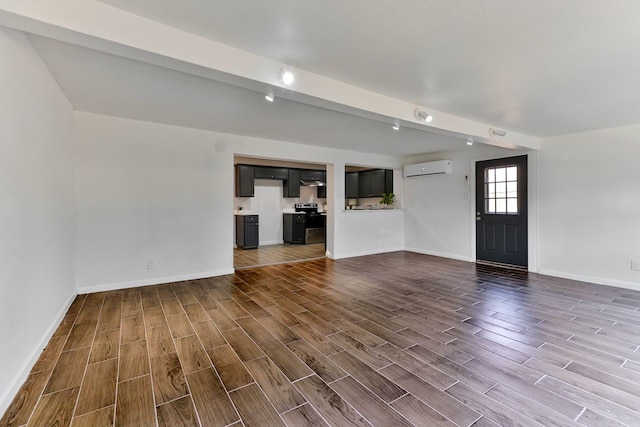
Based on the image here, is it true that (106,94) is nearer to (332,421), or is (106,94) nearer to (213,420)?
(213,420)

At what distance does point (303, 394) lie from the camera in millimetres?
1794

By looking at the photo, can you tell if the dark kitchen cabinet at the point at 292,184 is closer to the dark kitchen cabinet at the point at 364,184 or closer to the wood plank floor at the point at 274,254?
the wood plank floor at the point at 274,254

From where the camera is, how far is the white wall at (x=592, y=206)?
159 inches

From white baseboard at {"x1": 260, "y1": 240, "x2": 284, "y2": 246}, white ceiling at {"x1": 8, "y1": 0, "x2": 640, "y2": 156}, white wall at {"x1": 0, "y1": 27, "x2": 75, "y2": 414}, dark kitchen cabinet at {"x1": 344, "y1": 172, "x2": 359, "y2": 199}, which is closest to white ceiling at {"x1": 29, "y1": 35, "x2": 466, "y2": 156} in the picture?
white ceiling at {"x1": 8, "y1": 0, "x2": 640, "y2": 156}

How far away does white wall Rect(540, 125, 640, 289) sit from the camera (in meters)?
4.04

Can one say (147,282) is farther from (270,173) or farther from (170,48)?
(270,173)

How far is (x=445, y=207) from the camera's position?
6.26m

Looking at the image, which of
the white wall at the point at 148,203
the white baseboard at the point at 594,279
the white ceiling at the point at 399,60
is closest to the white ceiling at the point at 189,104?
the white ceiling at the point at 399,60

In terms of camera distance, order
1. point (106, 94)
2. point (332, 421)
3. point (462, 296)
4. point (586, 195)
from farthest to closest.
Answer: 1. point (586, 195)
2. point (462, 296)
3. point (106, 94)
4. point (332, 421)

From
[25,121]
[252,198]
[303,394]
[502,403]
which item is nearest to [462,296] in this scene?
[502,403]

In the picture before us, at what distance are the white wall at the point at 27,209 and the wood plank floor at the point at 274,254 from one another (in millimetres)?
3124

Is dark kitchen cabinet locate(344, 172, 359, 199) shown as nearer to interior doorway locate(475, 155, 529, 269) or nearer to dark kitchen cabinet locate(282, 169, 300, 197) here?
dark kitchen cabinet locate(282, 169, 300, 197)

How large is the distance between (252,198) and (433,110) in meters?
5.82

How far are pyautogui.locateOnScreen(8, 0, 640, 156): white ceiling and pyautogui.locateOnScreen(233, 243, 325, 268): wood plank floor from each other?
2.92 m
